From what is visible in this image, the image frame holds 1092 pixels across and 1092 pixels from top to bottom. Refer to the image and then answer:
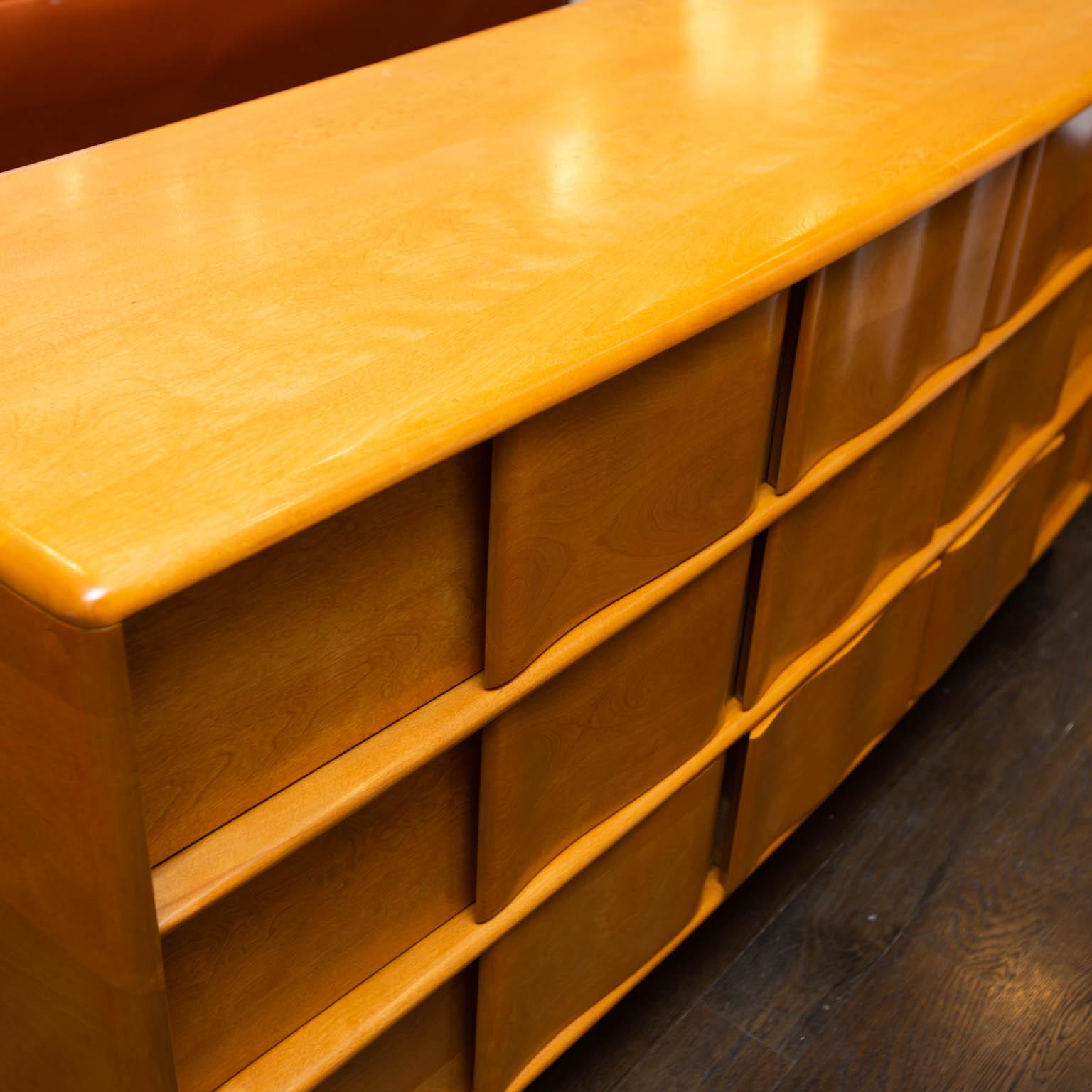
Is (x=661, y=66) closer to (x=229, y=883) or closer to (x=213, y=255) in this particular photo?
(x=213, y=255)

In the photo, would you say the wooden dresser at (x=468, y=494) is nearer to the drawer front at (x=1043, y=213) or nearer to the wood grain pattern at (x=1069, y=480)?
the drawer front at (x=1043, y=213)

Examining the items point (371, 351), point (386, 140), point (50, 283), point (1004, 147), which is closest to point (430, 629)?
point (371, 351)

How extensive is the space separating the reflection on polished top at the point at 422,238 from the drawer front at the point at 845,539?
1.01ft

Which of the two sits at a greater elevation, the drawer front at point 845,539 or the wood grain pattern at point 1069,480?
the drawer front at point 845,539

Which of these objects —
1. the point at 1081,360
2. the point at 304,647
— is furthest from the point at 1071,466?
the point at 304,647

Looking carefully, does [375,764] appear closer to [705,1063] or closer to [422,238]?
[422,238]

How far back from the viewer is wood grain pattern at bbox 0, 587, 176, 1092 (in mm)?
689

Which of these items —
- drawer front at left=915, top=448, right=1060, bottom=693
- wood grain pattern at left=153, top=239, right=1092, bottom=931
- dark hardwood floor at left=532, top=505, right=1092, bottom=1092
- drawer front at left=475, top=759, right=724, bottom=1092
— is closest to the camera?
wood grain pattern at left=153, top=239, right=1092, bottom=931

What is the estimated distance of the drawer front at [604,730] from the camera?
103 centimetres

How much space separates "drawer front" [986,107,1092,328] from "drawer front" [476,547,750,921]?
0.47 metres

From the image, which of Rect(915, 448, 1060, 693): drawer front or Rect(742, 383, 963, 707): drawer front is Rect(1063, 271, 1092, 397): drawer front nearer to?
Rect(915, 448, 1060, 693): drawer front

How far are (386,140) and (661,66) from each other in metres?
0.32

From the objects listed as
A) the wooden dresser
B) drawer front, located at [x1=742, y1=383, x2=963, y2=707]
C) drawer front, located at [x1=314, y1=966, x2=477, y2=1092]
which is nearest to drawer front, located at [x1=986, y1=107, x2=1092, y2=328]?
the wooden dresser

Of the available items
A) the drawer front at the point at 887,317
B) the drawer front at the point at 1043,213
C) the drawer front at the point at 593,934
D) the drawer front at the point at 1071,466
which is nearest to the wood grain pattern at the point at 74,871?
the drawer front at the point at 593,934
